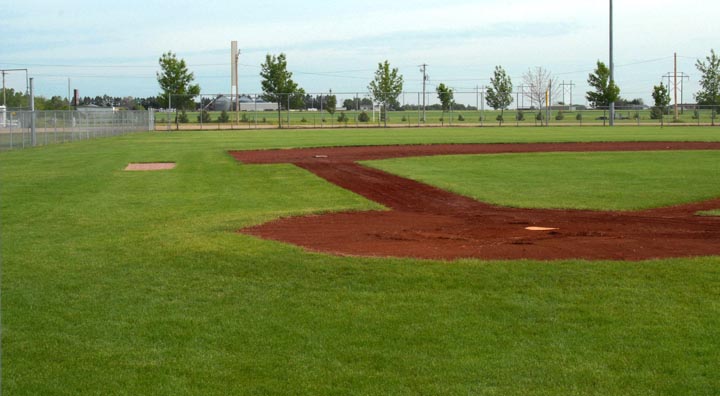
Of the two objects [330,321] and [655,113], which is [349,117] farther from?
[330,321]

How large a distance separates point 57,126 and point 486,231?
122 feet

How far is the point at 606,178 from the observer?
68.3 ft

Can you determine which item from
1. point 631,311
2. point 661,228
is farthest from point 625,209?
point 631,311

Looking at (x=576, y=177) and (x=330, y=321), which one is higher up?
(x=576, y=177)

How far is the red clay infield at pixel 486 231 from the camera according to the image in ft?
33.1

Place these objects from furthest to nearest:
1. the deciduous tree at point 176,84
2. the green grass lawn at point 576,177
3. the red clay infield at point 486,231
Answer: the deciduous tree at point 176,84
the green grass lawn at point 576,177
the red clay infield at point 486,231

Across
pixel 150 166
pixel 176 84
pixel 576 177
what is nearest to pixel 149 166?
pixel 150 166

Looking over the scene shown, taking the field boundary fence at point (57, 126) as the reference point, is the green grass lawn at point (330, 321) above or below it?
below

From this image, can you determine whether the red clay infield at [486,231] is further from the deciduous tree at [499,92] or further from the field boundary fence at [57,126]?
the deciduous tree at [499,92]

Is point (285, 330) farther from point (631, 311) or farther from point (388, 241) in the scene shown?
point (388, 241)

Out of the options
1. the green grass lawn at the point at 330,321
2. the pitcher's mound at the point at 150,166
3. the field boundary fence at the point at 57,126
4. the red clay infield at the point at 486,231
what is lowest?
the green grass lawn at the point at 330,321

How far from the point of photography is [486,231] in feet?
39.1

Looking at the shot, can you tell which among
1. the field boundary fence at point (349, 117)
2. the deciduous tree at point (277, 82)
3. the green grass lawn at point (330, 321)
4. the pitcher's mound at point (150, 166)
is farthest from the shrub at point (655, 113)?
the green grass lawn at point (330, 321)

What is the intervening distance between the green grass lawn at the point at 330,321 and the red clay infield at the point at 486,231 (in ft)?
2.28
